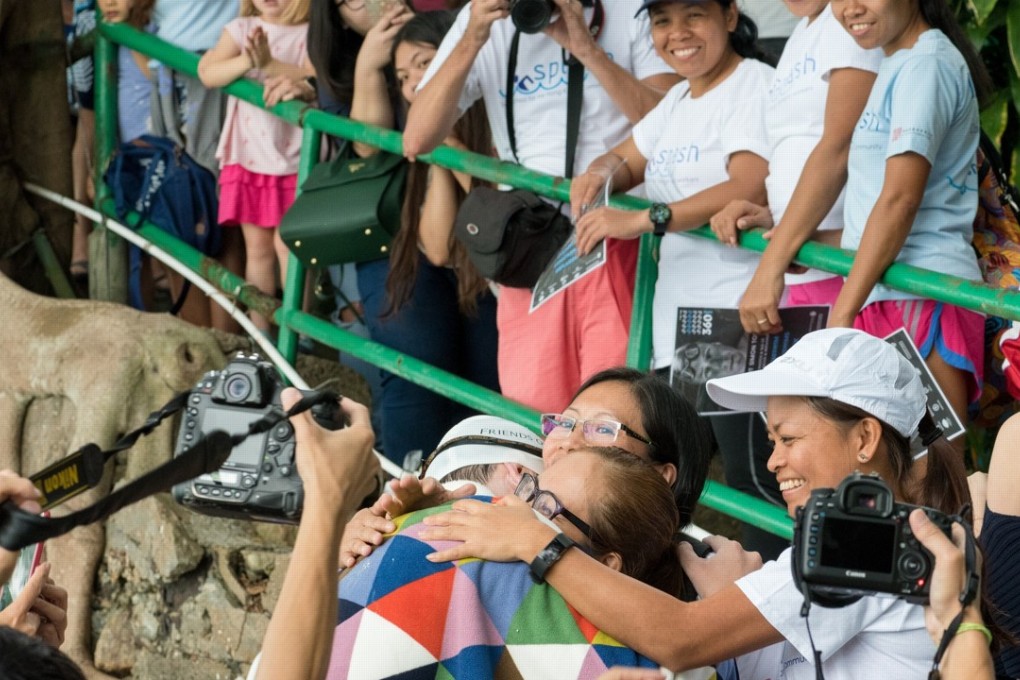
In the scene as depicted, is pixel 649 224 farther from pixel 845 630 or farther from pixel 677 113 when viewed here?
pixel 845 630

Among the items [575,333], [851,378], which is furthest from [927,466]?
[575,333]

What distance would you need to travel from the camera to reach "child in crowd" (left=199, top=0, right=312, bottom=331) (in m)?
5.08

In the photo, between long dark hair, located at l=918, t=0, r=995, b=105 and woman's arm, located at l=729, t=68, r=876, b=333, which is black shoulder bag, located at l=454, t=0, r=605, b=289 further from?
long dark hair, located at l=918, t=0, r=995, b=105

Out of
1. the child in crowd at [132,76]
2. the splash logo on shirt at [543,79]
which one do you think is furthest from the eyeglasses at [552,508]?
the child in crowd at [132,76]

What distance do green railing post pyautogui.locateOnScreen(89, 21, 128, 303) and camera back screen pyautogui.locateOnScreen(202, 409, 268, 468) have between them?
13.5ft

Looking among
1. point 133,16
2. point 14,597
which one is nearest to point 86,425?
point 133,16

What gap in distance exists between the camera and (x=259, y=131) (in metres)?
5.17

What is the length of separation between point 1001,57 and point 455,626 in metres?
3.36

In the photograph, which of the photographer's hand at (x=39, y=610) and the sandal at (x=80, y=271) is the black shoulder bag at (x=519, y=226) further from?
the sandal at (x=80, y=271)

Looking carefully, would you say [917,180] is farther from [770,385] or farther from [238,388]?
[238,388]

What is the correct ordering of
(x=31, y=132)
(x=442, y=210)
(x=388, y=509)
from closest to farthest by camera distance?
1. (x=388, y=509)
2. (x=442, y=210)
3. (x=31, y=132)

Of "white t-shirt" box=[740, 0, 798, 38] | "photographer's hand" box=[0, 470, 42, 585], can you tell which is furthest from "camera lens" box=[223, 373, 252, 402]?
"white t-shirt" box=[740, 0, 798, 38]

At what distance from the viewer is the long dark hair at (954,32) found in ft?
10.7

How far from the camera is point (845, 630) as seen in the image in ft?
6.98
